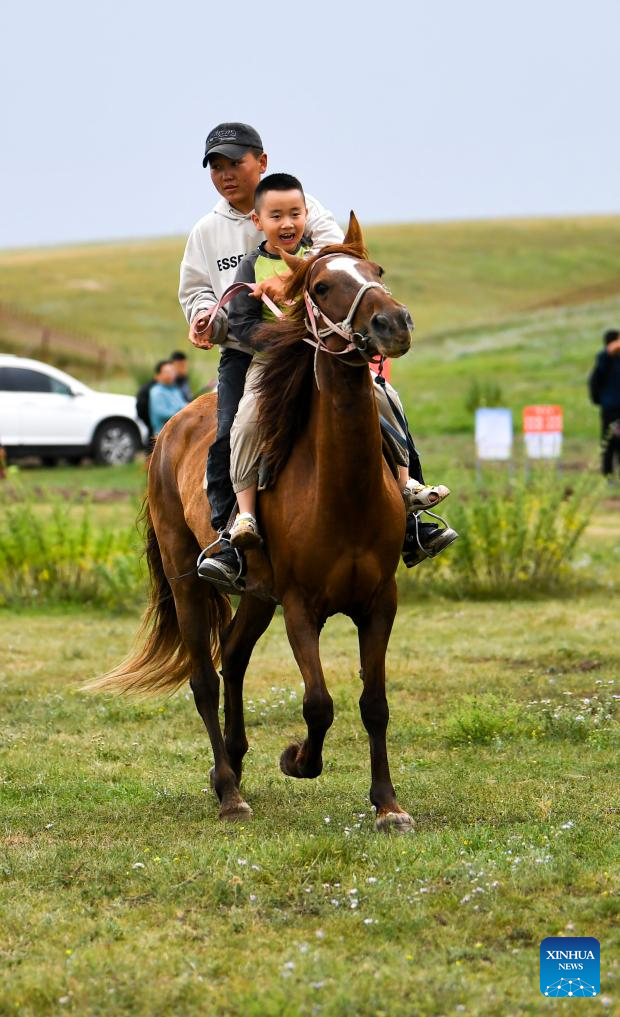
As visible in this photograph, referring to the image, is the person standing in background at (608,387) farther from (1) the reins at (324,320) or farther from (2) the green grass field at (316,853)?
(1) the reins at (324,320)

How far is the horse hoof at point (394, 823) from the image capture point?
5.95m

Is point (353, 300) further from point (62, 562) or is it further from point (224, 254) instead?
point (62, 562)

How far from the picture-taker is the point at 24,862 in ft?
18.9

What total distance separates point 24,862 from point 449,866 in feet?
5.70

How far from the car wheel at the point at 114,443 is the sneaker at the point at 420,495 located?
1943cm

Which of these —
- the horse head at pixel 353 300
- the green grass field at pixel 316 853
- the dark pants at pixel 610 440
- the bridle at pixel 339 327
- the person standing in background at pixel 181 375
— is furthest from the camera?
the dark pants at pixel 610 440

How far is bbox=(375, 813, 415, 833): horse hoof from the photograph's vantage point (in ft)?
19.5

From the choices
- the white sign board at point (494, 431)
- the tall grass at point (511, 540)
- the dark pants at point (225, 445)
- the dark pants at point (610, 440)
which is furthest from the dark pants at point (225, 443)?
the dark pants at point (610, 440)

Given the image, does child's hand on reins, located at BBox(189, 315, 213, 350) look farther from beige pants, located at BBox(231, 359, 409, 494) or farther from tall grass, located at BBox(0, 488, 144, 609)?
tall grass, located at BBox(0, 488, 144, 609)

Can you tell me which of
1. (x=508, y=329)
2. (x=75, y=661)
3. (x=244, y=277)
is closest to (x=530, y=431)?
(x=75, y=661)

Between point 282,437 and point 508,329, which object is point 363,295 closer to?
point 282,437

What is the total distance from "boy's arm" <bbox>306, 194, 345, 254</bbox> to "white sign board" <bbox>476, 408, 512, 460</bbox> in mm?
10726

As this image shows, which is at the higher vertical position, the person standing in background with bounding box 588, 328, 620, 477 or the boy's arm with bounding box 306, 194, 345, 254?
the boy's arm with bounding box 306, 194, 345, 254

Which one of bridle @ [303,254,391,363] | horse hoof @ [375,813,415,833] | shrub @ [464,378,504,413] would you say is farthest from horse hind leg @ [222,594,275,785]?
shrub @ [464,378,504,413]
